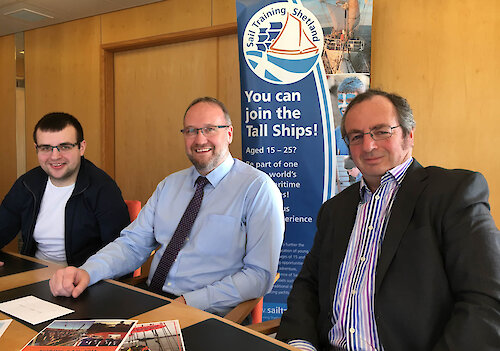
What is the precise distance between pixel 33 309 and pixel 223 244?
0.78 meters

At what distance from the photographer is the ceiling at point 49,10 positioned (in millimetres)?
3871

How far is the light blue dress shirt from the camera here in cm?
163

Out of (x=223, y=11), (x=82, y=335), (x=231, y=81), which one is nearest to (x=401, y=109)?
(x=82, y=335)

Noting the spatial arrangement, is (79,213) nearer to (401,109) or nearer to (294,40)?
(401,109)

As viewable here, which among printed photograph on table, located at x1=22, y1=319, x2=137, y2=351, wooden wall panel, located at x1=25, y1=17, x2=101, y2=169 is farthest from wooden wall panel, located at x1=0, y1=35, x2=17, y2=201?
printed photograph on table, located at x1=22, y1=319, x2=137, y2=351

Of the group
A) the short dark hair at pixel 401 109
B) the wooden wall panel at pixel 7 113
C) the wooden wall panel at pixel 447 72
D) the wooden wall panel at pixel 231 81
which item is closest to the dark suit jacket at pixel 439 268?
the short dark hair at pixel 401 109

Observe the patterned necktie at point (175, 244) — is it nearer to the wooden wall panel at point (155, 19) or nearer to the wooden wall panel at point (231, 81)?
the wooden wall panel at point (231, 81)

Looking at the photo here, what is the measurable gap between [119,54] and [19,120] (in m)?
1.72

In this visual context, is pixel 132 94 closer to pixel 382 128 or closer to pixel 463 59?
pixel 463 59

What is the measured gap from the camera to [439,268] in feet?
3.58

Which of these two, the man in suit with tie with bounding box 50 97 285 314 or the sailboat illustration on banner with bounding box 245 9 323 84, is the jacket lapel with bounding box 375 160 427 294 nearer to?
the man in suit with tie with bounding box 50 97 285 314

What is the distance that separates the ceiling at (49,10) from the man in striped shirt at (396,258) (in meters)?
3.31

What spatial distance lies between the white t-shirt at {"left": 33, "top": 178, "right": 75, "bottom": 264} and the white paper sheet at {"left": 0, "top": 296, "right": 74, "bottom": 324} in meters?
0.86

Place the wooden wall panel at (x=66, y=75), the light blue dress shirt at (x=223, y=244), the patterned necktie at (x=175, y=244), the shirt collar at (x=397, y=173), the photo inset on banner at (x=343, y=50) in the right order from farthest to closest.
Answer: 1. the wooden wall panel at (x=66, y=75)
2. the photo inset on banner at (x=343, y=50)
3. the patterned necktie at (x=175, y=244)
4. the light blue dress shirt at (x=223, y=244)
5. the shirt collar at (x=397, y=173)
